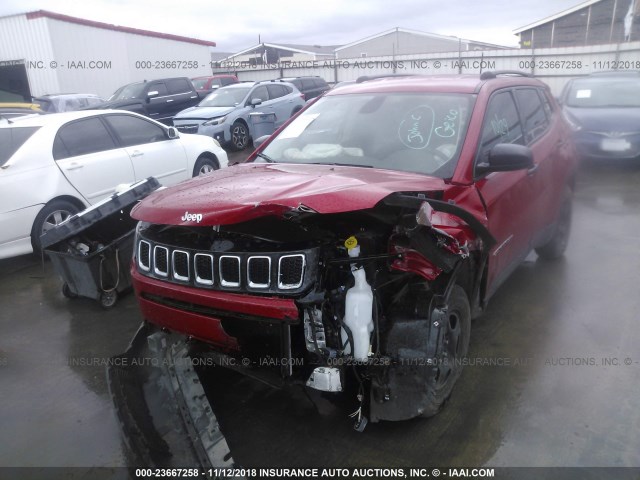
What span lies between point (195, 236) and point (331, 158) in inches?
45.6

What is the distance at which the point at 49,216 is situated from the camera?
5.21 metres

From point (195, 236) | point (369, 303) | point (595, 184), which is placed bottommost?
point (595, 184)

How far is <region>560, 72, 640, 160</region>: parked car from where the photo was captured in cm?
852

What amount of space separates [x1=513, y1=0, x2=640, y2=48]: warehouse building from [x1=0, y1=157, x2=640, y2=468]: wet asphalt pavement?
93.1ft

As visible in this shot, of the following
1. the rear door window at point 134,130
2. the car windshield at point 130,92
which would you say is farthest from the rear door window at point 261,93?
the rear door window at point 134,130

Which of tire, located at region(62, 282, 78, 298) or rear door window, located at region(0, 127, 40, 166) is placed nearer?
tire, located at region(62, 282, 78, 298)

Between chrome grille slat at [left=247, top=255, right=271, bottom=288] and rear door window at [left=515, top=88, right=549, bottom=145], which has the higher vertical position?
rear door window at [left=515, top=88, right=549, bottom=145]

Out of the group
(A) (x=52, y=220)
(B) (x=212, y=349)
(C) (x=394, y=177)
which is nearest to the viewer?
(B) (x=212, y=349)

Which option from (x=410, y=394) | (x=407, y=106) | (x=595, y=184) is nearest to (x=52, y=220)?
(x=407, y=106)

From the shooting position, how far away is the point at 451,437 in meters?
2.72

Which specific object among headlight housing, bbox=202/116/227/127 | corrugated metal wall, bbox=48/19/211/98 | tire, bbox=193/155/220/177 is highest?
corrugated metal wall, bbox=48/19/211/98

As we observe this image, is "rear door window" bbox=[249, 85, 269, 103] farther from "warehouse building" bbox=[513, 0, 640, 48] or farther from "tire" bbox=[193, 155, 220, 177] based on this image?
"warehouse building" bbox=[513, 0, 640, 48]

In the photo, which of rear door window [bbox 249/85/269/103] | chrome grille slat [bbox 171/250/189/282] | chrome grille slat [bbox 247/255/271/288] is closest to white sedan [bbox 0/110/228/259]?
chrome grille slat [bbox 171/250/189/282]

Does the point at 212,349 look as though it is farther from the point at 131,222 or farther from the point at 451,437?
the point at 131,222
